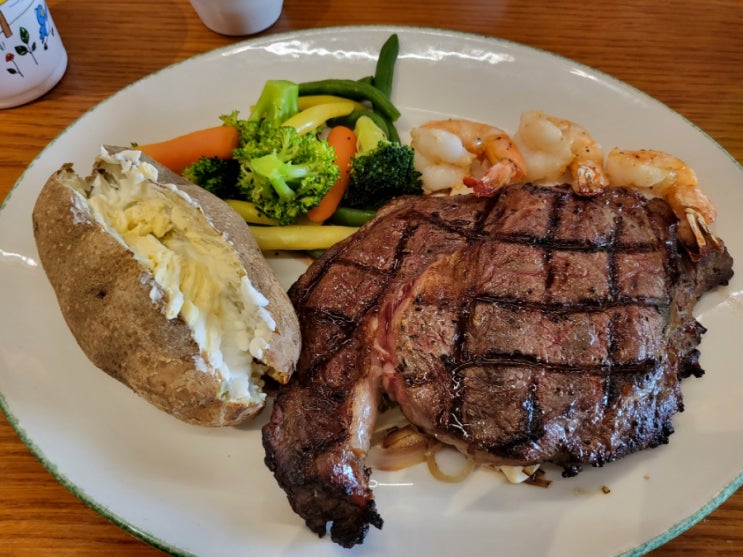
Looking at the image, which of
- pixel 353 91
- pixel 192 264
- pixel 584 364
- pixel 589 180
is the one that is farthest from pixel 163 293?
pixel 589 180

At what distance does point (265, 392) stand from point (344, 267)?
1.91ft

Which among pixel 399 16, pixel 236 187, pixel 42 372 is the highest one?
pixel 399 16

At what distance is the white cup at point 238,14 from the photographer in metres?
3.19

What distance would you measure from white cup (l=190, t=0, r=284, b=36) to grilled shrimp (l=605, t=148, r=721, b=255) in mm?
2201

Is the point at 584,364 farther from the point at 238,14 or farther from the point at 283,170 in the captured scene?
the point at 238,14

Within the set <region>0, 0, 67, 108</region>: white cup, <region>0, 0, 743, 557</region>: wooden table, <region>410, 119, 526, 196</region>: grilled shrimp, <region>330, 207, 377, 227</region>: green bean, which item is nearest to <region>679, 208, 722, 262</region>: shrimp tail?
<region>410, 119, 526, 196</region>: grilled shrimp

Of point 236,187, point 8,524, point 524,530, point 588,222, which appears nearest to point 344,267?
point 236,187

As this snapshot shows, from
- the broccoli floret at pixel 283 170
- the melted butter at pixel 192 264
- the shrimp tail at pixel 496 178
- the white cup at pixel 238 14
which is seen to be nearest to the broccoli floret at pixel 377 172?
the broccoli floret at pixel 283 170

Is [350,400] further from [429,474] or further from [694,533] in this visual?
[694,533]

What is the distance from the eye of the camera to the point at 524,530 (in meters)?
1.89

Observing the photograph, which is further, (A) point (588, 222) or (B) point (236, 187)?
(B) point (236, 187)

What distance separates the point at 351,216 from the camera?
2.67m

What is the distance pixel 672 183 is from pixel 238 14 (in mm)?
2586

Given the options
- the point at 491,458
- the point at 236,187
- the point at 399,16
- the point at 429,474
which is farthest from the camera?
the point at 399,16
